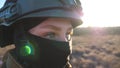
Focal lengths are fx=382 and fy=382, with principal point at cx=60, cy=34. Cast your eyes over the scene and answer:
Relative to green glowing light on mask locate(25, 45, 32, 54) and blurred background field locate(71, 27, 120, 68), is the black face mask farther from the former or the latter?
blurred background field locate(71, 27, 120, 68)

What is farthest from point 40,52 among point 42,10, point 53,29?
point 42,10

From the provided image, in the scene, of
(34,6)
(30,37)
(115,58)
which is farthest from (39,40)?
(115,58)

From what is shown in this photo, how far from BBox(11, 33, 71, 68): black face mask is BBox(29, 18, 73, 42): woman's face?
0.12 feet

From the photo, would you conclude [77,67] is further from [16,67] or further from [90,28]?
[90,28]

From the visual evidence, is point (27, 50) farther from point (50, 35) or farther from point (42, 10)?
point (42, 10)

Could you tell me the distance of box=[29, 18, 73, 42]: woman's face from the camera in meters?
3.20

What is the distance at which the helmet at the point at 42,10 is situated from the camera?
319 centimetres

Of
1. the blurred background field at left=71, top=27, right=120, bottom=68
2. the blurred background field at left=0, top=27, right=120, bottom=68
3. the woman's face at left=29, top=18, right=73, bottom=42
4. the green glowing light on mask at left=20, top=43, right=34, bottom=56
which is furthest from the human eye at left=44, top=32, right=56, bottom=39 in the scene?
the blurred background field at left=71, top=27, right=120, bottom=68

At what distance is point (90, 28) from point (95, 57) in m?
23.5

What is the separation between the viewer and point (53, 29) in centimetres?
320

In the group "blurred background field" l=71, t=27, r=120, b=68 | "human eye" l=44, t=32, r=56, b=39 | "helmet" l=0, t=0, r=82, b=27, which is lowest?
"blurred background field" l=71, t=27, r=120, b=68

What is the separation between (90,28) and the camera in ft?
167

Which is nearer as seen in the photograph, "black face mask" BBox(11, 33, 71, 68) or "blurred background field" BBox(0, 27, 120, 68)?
"black face mask" BBox(11, 33, 71, 68)

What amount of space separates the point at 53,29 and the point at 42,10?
183 mm
